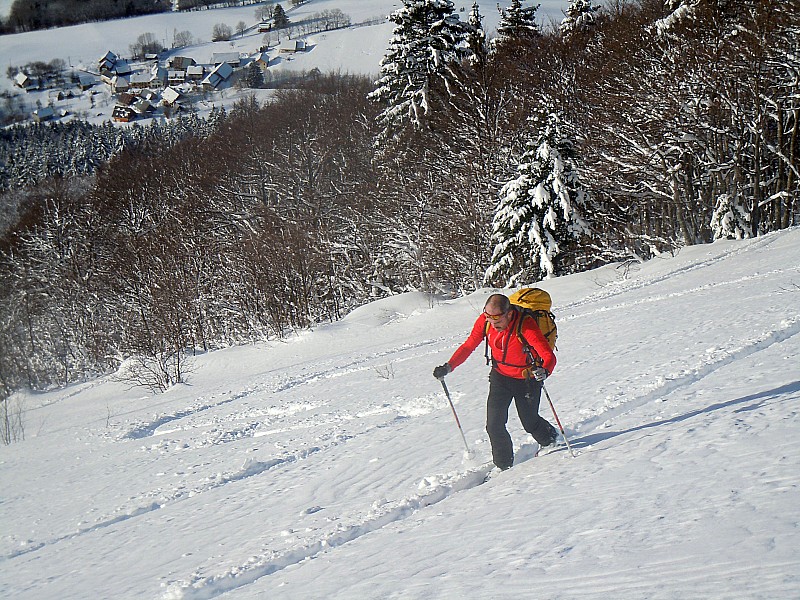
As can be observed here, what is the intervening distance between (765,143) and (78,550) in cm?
2303

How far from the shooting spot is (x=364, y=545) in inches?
186

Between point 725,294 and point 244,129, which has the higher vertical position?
point 244,129

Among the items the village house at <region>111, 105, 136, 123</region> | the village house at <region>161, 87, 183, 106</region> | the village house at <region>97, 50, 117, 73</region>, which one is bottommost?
the village house at <region>111, 105, 136, 123</region>

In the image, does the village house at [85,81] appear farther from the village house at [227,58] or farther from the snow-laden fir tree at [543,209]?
the snow-laden fir tree at [543,209]

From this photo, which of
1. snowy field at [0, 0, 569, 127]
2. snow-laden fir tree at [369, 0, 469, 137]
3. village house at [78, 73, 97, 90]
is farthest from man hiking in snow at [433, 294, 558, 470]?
village house at [78, 73, 97, 90]

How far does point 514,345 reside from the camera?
5.46 meters

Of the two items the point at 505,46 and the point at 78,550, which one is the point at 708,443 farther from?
the point at 505,46

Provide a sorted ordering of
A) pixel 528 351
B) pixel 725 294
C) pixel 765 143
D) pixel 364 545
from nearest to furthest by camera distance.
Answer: pixel 364 545, pixel 528 351, pixel 725 294, pixel 765 143

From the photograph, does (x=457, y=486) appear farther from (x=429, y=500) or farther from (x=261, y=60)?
(x=261, y=60)

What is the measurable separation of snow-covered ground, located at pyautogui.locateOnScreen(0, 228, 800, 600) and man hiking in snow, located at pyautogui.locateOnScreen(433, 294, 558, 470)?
0.25m

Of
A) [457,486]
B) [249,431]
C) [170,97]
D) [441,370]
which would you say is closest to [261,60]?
[170,97]

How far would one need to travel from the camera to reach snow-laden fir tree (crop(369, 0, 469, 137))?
3053cm

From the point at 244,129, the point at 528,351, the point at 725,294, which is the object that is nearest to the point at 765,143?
the point at 725,294

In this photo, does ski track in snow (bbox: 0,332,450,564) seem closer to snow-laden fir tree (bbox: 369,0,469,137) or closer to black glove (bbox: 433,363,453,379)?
black glove (bbox: 433,363,453,379)
